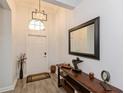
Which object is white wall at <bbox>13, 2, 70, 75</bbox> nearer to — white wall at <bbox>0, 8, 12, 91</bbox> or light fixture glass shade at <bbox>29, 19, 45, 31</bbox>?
light fixture glass shade at <bbox>29, 19, 45, 31</bbox>

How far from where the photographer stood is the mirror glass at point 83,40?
8.15ft

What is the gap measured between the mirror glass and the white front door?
2309mm

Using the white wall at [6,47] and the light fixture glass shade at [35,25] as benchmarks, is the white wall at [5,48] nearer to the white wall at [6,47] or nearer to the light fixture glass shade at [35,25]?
the white wall at [6,47]

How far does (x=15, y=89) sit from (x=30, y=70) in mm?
1685

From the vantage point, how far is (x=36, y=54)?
209 inches

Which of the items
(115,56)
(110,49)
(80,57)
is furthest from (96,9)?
(80,57)

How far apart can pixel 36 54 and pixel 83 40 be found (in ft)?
10.3

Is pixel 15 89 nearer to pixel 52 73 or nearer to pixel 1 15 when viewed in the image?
pixel 52 73

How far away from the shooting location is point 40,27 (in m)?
5.18

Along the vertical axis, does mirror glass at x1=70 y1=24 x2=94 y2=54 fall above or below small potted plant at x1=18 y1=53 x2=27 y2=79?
above

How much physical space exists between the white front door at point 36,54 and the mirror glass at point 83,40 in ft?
7.58

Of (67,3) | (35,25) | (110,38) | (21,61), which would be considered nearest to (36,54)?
(21,61)

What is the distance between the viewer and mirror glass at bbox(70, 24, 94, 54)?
2.48m

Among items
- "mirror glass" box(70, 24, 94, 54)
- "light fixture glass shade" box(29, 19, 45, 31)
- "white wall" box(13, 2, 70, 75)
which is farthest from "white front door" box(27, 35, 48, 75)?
"mirror glass" box(70, 24, 94, 54)
